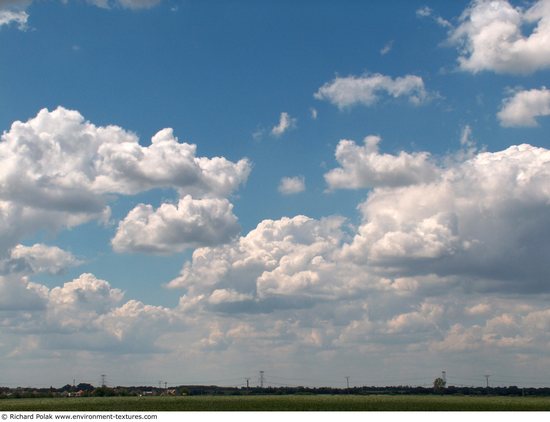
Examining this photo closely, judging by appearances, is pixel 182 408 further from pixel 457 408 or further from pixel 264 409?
pixel 457 408

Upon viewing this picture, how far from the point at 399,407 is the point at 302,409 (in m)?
24.2

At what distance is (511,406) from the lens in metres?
182

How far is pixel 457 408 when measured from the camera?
17212 cm
